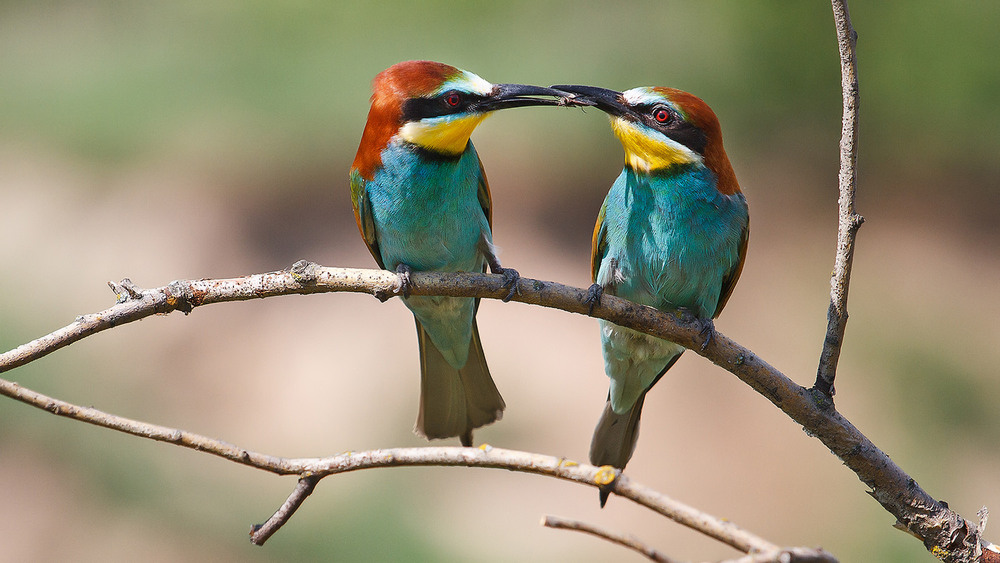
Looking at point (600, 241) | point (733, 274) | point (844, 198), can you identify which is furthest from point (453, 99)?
point (844, 198)

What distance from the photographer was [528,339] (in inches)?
133

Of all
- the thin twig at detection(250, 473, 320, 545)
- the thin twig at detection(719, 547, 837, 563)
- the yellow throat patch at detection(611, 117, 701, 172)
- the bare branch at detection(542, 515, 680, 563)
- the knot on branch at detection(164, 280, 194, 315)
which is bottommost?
the thin twig at detection(250, 473, 320, 545)

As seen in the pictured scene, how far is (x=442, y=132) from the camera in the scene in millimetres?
1917

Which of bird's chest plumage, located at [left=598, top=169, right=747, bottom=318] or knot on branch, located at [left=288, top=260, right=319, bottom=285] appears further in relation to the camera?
bird's chest plumage, located at [left=598, top=169, right=747, bottom=318]

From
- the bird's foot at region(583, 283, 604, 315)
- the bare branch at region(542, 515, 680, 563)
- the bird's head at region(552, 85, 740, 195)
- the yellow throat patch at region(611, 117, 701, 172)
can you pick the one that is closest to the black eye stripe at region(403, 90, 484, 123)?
the bird's head at region(552, 85, 740, 195)

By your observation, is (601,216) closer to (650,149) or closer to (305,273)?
(650,149)

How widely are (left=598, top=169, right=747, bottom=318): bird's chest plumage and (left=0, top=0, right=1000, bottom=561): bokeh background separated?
1272 millimetres

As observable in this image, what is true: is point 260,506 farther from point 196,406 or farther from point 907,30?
point 907,30

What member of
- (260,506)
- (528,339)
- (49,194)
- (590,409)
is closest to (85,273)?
(49,194)

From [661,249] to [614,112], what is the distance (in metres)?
0.29


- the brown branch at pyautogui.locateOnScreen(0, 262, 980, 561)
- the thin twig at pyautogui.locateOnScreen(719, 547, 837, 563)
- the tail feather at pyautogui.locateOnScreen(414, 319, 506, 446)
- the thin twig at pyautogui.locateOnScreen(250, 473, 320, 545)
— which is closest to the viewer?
the thin twig at pyautogui.locateOnScreen(719, 547, 837, 563)

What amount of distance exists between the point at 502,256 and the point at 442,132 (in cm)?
154

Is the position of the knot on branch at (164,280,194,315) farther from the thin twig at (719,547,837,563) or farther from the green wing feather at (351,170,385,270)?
the thin twig at (719,547,837,563)

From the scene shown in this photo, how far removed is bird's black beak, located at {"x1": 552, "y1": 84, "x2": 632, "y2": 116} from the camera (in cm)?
185
